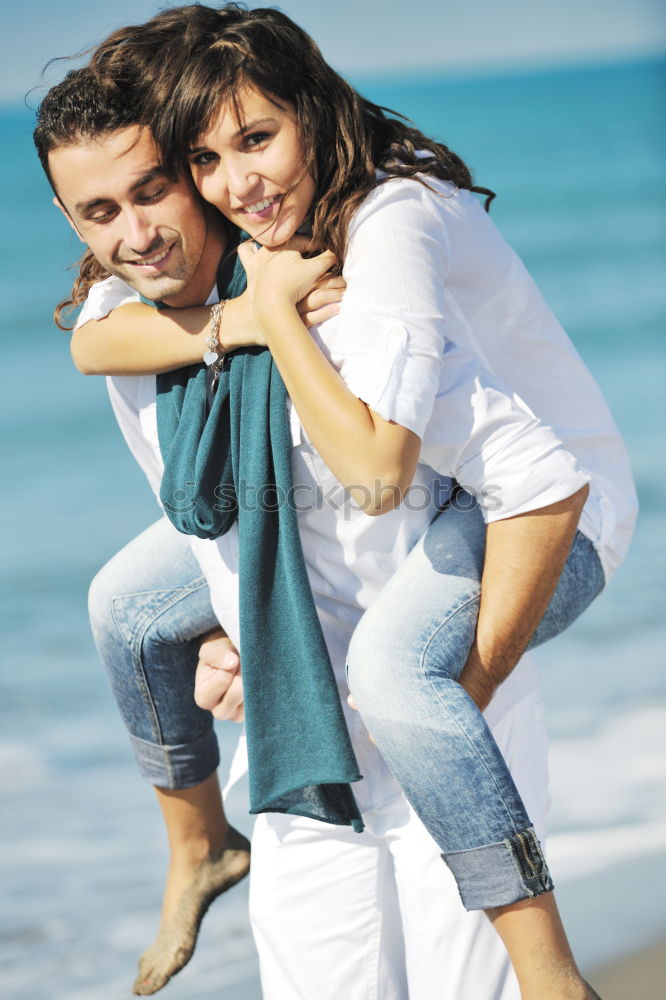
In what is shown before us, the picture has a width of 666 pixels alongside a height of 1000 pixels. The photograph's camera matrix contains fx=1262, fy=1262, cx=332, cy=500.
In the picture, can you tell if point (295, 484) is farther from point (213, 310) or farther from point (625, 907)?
point (625, 907)

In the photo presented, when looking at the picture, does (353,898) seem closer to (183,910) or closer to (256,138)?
(183,910)

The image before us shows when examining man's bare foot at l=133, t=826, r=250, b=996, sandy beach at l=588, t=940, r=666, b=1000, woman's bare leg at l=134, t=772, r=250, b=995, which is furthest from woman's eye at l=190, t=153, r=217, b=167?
sandy beach at l=588, t=940, r=666, b=1000

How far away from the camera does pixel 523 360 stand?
2.44 m

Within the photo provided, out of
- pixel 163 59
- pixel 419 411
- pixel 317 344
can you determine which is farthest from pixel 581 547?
pixel 163 59

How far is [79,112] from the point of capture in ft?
7.63

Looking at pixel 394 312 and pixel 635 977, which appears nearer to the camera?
pixel 394 312

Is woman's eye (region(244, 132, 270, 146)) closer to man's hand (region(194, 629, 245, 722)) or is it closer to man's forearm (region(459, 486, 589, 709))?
man's forearm (region(459, 486, 589, 709))

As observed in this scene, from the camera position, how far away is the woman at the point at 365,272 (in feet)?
6.96

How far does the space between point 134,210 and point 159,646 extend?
982 mm

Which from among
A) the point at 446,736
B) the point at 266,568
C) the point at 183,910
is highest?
the point at 266,568

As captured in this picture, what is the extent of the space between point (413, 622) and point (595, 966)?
4.78 feet

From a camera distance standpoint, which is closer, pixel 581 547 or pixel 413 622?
pixel 413 622

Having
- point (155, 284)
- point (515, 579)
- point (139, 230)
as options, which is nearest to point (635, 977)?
point (515, 579)

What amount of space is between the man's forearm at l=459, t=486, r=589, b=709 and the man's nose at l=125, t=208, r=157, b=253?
0.83 m
